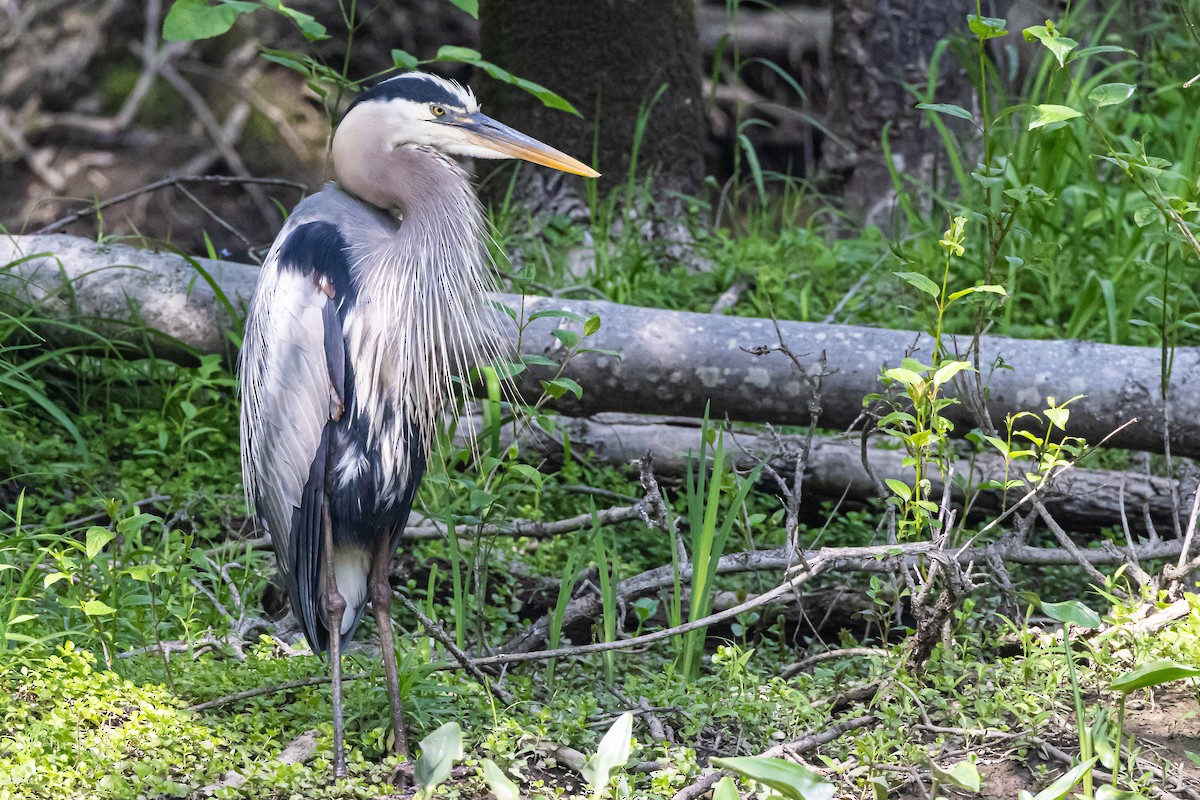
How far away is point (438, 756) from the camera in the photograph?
6.68 feet

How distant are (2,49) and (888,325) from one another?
18.4ft

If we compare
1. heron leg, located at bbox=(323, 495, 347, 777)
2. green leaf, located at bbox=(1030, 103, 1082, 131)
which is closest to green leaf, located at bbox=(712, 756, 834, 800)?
heron leg, located at bbox=(323, 495, 347, 777)

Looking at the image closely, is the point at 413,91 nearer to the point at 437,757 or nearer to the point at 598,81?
the point at 437,757

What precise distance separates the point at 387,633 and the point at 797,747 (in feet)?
2.83

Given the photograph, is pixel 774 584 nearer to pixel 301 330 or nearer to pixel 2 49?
pixel 301 330

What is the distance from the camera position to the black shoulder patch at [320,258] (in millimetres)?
2414

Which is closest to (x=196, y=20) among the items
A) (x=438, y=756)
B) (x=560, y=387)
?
(x=560, y=387)

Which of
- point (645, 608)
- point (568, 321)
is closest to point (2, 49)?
point (568, 321)

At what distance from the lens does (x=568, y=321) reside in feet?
11.6

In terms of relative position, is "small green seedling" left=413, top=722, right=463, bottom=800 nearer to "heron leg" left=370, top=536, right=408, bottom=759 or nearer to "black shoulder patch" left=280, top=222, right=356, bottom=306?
"heron leg" left=370, top=536, right=408, bottom=759

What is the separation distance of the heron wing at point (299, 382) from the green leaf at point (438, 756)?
56 centimetres

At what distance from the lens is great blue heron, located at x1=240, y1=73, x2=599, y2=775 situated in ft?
7.93

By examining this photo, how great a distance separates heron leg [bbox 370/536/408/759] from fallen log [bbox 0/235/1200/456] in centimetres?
79

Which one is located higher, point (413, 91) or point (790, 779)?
point (413, 91)
